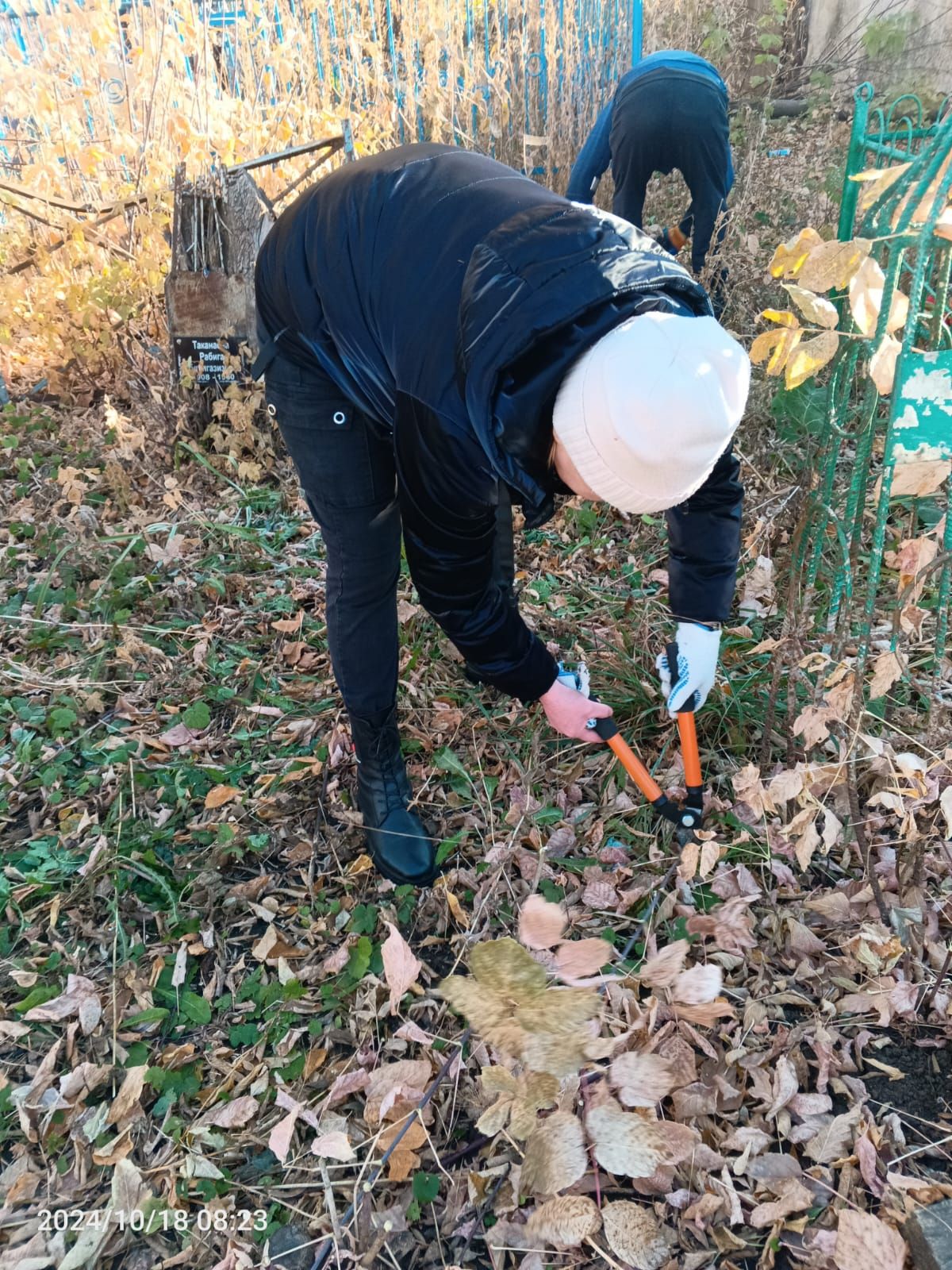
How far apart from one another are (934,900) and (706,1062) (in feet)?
2.20

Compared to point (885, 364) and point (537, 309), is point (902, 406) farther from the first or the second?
point (537, 309)

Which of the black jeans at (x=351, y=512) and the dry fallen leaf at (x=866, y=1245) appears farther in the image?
the black jeans at (x=351, y=512)

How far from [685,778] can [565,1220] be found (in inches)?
40.9

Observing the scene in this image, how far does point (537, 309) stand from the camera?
4.06 ft

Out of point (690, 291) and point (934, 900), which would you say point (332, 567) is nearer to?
point (690, 291)

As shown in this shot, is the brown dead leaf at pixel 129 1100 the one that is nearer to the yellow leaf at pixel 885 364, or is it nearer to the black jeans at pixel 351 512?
the black jeans at pixel 351 512

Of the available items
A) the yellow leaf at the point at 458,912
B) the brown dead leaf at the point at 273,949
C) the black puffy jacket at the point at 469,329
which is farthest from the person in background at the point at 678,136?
the brown dead leaf at the point at 273,949

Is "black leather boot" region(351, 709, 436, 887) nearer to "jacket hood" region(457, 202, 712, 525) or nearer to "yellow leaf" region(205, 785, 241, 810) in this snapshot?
"yellow leaf" region(205, 785, 241, 810)

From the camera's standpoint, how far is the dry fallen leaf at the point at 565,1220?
4.28 feet

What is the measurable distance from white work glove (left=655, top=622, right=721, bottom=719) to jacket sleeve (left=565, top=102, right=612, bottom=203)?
3.15 meters

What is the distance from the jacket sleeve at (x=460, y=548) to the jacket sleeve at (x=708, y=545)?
0.39 m

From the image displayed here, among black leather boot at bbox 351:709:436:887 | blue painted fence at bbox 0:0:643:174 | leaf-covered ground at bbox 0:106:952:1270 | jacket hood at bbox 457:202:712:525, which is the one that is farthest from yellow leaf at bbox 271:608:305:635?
blue painted fence at bbox 0:0:643:174

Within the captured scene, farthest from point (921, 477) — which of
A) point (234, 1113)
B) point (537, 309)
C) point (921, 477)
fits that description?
point (234, 1113)

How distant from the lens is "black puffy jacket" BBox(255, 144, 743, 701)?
1255mm
